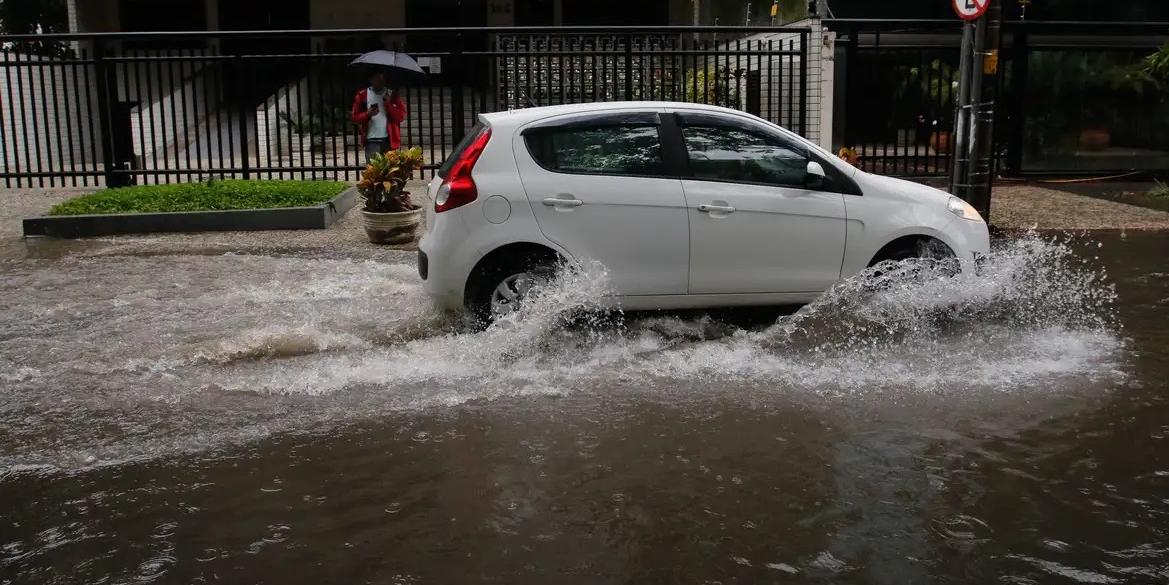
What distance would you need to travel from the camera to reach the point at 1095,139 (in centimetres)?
1720

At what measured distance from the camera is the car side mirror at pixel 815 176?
23.6 feet

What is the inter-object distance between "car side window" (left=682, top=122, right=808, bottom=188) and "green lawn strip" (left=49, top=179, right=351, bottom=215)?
648cm

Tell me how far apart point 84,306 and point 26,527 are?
4.44 metres

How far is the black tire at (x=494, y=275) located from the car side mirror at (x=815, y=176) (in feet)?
5.91

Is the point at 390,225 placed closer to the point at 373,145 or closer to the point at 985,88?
the point at 373,145

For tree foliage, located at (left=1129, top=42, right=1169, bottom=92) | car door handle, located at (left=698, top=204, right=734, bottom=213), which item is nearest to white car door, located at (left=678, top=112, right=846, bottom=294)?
car door handle, located at (left=698, top=204, right=734, bottom=213)

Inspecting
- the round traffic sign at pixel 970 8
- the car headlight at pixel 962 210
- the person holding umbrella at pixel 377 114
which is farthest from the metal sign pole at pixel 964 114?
the person holding umbrella at pixel 377 114

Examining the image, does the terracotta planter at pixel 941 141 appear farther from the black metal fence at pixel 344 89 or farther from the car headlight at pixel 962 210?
the car headlight at pixel 962 210

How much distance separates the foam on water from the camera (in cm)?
573

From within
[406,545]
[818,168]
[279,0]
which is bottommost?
[406,545]

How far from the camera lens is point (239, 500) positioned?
178 inches

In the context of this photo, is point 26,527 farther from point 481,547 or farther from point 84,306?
point 84,306

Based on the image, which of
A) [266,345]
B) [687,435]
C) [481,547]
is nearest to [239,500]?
[481,547]

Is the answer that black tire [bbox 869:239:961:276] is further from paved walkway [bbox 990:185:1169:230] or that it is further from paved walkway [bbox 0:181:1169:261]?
paved walkway [bbox 990:185:1169:230]
